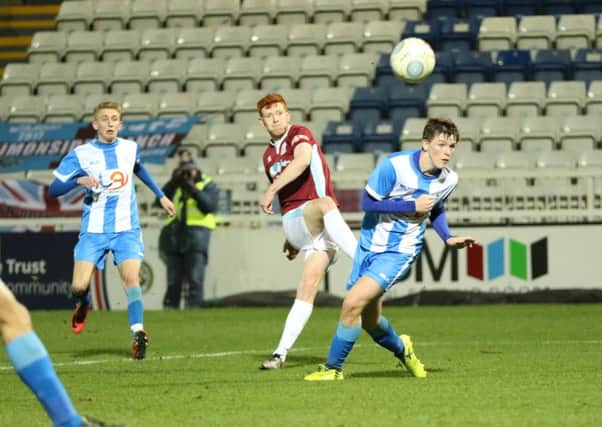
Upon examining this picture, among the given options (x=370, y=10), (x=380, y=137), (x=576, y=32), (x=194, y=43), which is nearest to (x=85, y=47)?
(x=194, y=43)

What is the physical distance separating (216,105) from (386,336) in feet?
50.6

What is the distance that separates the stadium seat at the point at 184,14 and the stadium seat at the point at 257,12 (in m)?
0.88

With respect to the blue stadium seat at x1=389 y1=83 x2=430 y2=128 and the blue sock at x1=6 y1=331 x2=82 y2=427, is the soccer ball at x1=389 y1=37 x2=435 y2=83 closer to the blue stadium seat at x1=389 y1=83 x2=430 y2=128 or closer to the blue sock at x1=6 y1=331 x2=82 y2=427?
the blue sock at x1=6 y1=331 x2=82 y2=427

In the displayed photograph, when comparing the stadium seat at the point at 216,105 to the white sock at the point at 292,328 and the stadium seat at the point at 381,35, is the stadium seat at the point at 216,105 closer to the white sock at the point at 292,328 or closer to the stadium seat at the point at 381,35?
the stadium seat at the point at 381,35

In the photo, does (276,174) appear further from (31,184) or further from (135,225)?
(31,184)

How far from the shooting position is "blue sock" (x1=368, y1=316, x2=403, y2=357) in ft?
29.8

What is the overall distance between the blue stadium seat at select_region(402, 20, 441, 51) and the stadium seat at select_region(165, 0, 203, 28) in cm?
459

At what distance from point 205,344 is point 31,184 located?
7515 mm

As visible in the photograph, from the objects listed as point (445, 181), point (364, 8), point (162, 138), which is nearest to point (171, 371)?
point (445, 181)

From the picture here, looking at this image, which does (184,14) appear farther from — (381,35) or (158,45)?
(381,35)

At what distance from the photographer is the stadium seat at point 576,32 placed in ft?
80.1

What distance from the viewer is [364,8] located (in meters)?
26.1

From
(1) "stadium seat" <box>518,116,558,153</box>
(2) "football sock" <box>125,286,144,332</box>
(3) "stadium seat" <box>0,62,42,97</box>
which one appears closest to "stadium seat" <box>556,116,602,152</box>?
(1) "stadium seat" <box>518,116,558,153</box>

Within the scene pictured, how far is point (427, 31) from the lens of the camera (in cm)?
2483
